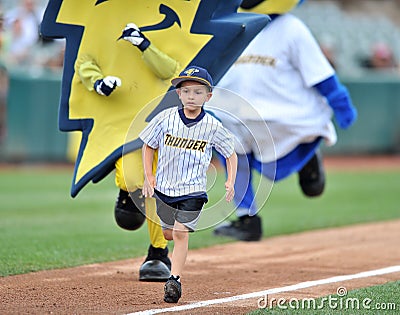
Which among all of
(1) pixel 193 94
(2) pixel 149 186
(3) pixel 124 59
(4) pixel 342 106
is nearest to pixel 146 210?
(2) pixel 149 186

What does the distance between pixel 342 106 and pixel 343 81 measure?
35.9 feet

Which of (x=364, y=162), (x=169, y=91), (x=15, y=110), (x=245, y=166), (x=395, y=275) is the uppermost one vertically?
(x=169, y=91)

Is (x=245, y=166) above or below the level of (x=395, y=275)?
above

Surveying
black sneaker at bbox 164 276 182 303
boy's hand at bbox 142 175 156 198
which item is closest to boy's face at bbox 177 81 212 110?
boy's hand at bbox 142 175 156 198

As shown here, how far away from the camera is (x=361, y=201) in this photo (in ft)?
39.6

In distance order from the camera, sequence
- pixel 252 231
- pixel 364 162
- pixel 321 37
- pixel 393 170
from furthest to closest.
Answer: pixel 321 37 < pixel 364 162 < pixel 393 170 < pixel 252 231

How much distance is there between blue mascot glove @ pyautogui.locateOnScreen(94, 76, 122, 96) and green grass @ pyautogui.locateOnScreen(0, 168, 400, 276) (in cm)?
151

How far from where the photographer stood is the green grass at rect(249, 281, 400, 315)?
4.96 meters

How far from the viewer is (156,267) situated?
6.17 m

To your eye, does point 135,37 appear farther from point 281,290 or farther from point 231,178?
point 281,290

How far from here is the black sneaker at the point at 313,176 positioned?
8734mm

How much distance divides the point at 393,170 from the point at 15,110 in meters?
7.33

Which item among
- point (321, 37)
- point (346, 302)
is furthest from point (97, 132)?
point (321, 37)

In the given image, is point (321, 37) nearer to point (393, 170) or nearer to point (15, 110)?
point (393, 170)
